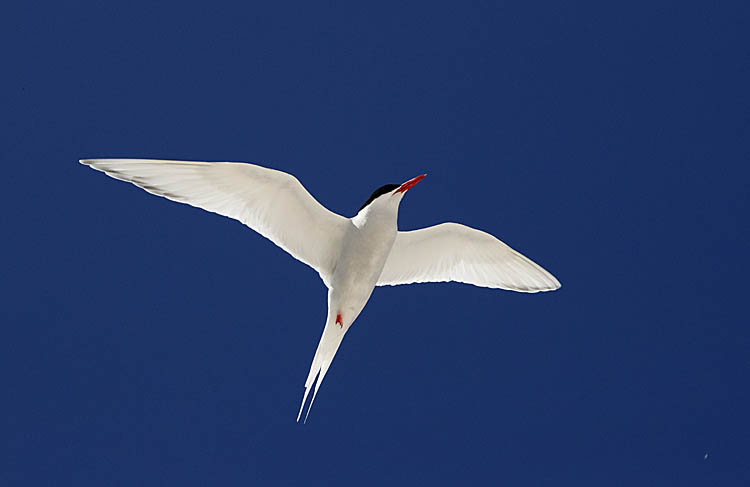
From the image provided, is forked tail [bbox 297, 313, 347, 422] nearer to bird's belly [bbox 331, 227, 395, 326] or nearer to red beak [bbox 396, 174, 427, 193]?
bird's belly [bbox 331, 227, 395, 326]

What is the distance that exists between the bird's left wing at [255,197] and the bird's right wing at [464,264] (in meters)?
0.35

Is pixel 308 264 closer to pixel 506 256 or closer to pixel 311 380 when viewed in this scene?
pixel 311 380

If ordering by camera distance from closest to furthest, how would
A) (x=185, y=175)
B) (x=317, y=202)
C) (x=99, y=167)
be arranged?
(x=99, y=167), (x=185, y=175), (x=317, y=202)

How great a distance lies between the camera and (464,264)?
140 inches

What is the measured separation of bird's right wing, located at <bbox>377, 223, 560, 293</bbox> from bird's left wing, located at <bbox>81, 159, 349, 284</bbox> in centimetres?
35

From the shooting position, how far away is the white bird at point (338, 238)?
294 centimetres

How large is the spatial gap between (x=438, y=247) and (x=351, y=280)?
52 cm

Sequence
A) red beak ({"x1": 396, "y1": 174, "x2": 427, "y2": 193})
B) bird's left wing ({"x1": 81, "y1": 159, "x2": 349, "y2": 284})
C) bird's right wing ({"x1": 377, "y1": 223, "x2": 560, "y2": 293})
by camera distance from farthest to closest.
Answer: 1. bird's right wing ({"x1": 377, "y1": 223, "x2": 560, "y2": 293})
2. red beak ({"x1": 396, "y1": 174, "x2": 427, "y2": 193})
3. bird's left wing ({"x1": 81, "y1": 159, "x2": 349, "y2": 284})

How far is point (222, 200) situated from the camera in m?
3.05

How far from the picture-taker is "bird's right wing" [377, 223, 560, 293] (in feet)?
11.3

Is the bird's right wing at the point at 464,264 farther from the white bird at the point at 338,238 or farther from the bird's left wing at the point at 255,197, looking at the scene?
the bird's left wing at the point at 255,197

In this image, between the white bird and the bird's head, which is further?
the bird's head

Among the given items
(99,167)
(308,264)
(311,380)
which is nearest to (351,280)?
(308,264)

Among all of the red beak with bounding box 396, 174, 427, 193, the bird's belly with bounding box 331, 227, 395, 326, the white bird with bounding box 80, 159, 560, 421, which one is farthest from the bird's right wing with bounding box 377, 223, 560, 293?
the red beak with bounding box 396, 174, 427, 193
